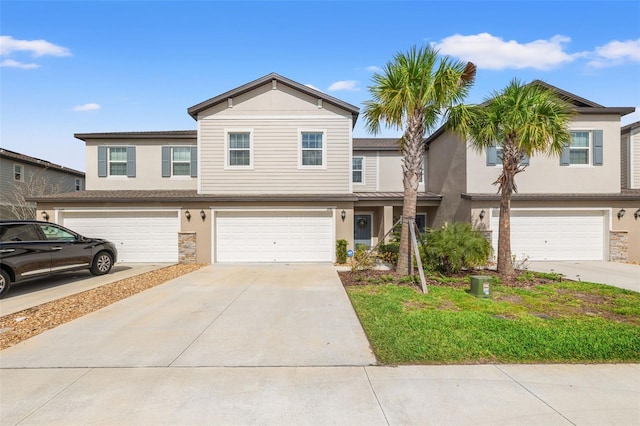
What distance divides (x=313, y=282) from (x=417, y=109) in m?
5.67

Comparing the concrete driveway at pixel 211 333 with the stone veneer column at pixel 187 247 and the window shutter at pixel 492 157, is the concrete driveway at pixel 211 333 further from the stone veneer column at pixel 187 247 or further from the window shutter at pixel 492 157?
the window shutter at pixel 492 157

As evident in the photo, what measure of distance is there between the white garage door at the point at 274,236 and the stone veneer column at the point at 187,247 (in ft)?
2.87

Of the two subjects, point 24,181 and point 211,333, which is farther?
point 24,181

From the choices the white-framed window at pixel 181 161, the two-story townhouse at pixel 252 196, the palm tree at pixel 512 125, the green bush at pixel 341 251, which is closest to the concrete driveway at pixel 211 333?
the green bush at pixel 341 251

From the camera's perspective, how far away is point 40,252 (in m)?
8.11

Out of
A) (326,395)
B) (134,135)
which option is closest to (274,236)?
(134,135)

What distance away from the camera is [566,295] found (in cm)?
741

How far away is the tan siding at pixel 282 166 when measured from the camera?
12.7 meters

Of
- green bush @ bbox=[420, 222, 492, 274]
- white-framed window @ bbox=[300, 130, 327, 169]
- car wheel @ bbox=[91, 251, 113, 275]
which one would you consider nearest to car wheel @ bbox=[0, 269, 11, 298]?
car wheel @ bbox=[91, 251, 113, 275]

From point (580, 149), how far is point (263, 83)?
42.5 feet

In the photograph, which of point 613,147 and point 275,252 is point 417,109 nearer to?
point 275,252

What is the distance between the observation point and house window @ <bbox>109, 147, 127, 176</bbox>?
14.7 meters

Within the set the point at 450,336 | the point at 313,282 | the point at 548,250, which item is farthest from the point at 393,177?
the point at 450,336

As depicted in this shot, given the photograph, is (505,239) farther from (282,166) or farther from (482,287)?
(282,166)
